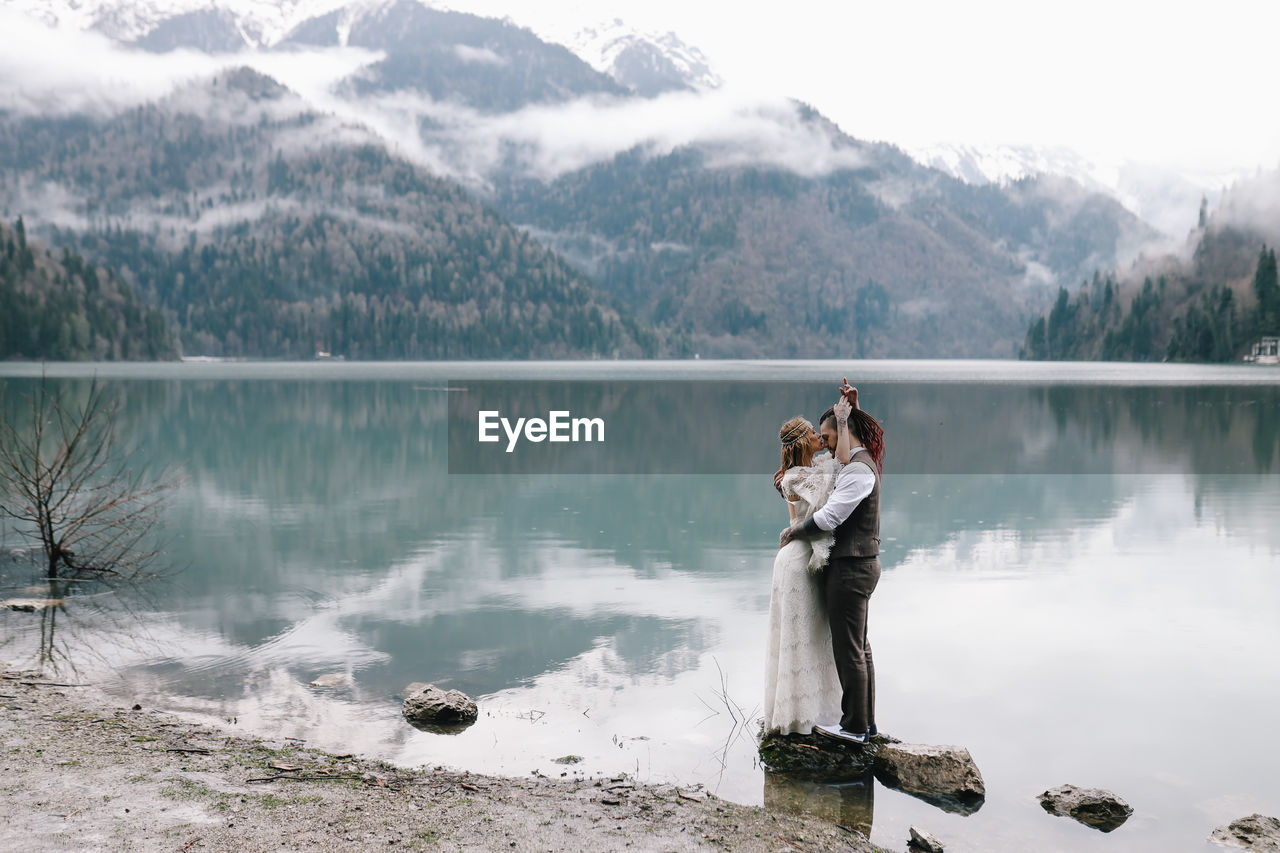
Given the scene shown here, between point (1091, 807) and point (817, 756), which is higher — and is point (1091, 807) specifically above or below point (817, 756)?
below

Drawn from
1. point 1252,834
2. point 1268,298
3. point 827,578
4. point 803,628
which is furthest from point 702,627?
point 1268,298

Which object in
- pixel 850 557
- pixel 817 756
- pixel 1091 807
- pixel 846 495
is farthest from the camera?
pixel 817 756

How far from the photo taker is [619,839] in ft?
23.1

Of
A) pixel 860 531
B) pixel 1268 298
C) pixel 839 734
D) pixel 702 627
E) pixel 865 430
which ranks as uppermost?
pixel 1268 298

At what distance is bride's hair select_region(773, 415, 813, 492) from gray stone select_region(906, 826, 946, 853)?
9.19 ft

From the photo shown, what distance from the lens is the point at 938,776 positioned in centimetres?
873

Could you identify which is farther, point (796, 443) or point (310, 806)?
point (796, 443)

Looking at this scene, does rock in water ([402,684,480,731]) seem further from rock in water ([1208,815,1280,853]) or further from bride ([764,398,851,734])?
rock in water ([1208,815,1280,853])

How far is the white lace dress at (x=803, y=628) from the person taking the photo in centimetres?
859

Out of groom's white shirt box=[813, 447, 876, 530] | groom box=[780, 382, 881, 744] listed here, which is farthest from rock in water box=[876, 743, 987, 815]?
groom's white shirt box=[813, 447, 876, 530]

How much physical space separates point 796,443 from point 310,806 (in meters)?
4.61

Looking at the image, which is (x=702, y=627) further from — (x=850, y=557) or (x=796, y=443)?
(x=796, y=443)

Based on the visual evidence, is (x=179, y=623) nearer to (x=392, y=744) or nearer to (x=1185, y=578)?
(x=392, y=744)

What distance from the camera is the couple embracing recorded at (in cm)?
842
